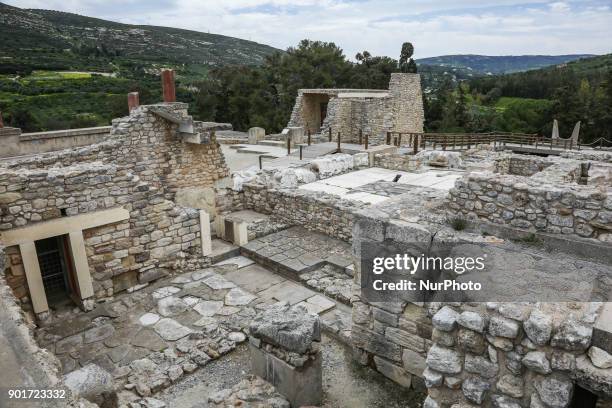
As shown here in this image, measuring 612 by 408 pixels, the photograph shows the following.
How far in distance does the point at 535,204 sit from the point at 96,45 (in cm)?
7513

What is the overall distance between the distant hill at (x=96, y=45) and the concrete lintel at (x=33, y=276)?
1967 inches

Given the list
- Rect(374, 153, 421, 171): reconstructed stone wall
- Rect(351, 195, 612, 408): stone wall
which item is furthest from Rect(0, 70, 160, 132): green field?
Rect(351, 195, 612, 408): stone wall

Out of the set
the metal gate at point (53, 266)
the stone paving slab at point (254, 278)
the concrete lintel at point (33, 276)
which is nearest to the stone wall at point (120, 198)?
the concrete lintel at point (33, 276)

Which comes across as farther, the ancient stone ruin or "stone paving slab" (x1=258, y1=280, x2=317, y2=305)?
"stone paving slab" (x1=258, y1=280, x2=317, y2=305)

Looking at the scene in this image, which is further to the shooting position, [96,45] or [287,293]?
[96,45]

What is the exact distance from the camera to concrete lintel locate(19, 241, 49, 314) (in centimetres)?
645

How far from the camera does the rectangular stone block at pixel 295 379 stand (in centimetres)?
445

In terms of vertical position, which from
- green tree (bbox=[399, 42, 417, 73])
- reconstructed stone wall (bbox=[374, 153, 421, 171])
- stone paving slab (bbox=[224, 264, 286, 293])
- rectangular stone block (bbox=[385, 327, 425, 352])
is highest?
green tree (bbox=[399, 42, 417, 73])

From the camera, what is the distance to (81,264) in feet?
23.1

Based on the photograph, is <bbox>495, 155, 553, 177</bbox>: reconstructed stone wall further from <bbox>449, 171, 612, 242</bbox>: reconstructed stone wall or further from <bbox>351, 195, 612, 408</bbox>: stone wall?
<bbox>351, 195, 612, 408</bbox>: stone wall

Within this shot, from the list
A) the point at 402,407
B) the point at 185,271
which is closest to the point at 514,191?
the point at 402,407

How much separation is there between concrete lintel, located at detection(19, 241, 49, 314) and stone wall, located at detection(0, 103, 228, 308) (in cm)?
12

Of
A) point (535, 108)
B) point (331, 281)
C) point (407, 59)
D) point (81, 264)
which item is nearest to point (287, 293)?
point (331, 281)

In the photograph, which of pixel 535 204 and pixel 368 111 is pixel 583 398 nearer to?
pixel 535 204
